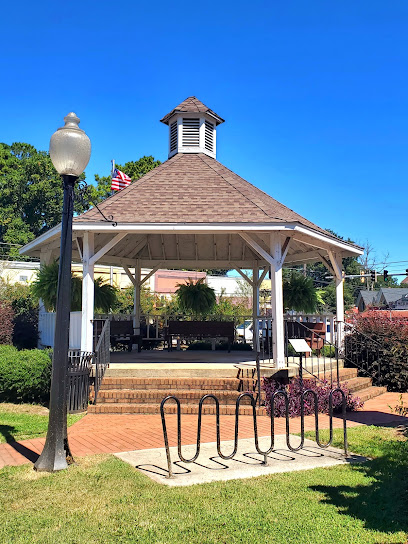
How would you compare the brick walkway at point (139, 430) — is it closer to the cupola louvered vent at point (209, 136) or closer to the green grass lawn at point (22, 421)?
the green grass lawn at point (22, 421)

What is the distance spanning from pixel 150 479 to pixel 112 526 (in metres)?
1.25

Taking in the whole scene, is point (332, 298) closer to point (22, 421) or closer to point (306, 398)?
point (306, 398)

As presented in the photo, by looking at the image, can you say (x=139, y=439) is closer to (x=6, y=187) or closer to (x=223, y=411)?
(x=223, y=411)

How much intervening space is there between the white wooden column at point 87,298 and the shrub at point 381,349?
268 inches

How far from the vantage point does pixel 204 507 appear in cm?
446

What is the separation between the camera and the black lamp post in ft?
18.7

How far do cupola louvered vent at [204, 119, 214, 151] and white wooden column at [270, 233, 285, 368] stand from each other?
5975 mm

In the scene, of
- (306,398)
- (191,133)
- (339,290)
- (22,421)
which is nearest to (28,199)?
(191,133)

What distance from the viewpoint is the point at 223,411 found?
9.26 m

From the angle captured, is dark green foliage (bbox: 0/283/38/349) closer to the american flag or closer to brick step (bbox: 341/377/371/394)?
the american flag

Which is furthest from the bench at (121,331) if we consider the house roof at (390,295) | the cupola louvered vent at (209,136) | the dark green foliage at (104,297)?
the house roof at (390,295)

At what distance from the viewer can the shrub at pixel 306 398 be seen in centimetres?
925

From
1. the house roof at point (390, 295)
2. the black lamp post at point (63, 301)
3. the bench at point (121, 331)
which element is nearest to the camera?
the black lamp post at point (63, 301)

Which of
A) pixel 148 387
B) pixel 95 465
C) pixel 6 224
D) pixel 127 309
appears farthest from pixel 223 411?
pixel 6 224
